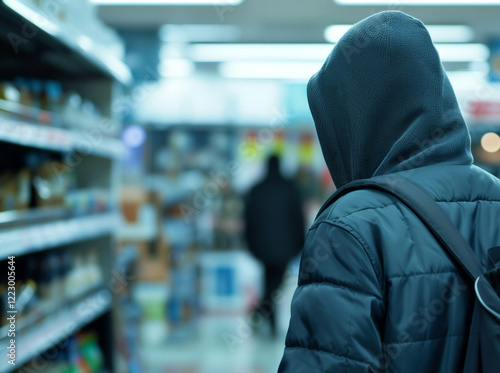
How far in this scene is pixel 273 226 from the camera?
21.3ft

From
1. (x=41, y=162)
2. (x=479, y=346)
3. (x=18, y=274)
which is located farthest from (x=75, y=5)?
(x=479, y=346)

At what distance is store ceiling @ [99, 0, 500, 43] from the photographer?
21.7 ft

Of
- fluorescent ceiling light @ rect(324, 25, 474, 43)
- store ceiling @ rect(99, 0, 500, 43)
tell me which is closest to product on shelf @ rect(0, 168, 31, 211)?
store ceiling @ rect(99, 0, 500, 43)

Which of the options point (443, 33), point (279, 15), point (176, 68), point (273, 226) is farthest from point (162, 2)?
point (443, 33)

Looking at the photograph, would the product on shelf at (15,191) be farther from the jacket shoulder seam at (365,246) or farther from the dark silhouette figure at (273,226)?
the dark silhouette figure at (273,226)

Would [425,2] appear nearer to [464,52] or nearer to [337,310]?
[464,52]

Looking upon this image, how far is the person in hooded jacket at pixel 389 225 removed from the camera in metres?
0.99

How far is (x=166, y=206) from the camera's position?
7.12 m

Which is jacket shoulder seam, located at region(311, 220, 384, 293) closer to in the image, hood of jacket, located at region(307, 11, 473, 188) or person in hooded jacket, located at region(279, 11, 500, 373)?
person in hooded jacket, located at region(279, 11, 500, 373)

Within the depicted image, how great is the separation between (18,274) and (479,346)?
2.31 meters

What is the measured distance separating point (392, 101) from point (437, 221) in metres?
0.28

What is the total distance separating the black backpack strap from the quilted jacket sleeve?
0.13m

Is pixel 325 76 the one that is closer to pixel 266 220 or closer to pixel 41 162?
pixel 41 162

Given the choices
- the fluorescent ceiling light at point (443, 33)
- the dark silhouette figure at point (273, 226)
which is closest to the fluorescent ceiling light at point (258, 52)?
the fluorescent ceiling light at point (443, 33)
